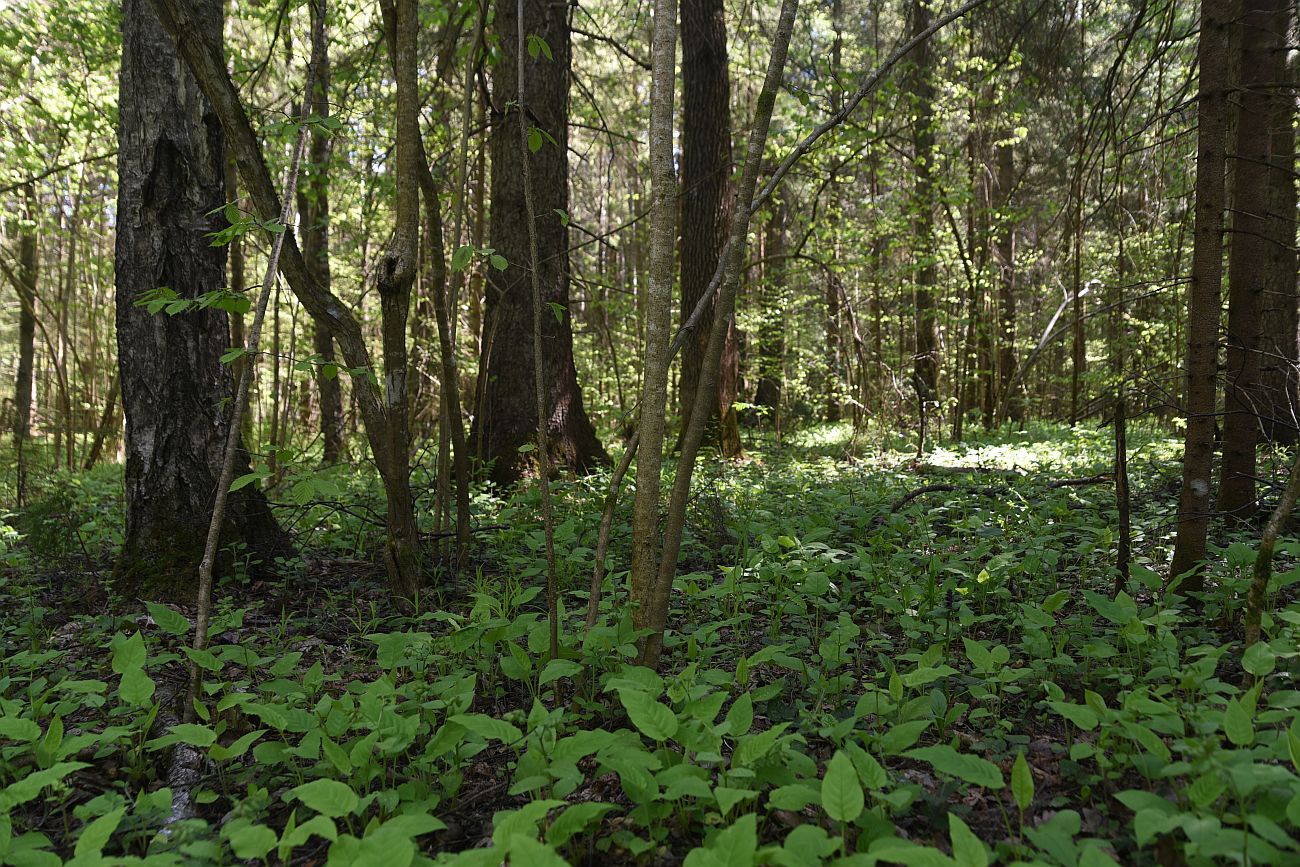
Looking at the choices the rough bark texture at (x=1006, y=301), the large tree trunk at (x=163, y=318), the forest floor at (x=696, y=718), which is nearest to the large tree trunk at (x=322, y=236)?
the large tree trunk at (x=163, y=318)

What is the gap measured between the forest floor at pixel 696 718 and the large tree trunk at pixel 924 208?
4780 millimetres

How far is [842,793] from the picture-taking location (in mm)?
1521

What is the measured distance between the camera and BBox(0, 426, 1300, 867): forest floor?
1537mm

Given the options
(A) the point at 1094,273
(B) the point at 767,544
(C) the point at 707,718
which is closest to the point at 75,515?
(B) the point at 767,544

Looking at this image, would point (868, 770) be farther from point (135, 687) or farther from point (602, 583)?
point (135, 687)

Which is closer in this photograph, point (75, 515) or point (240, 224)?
point (240, 224)

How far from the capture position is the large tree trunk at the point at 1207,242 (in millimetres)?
2773

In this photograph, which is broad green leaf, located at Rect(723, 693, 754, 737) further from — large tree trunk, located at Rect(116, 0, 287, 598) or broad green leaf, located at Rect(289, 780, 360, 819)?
large tree trunk, located at Rect(116, 0, 287, 598)

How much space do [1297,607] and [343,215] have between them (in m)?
11.2

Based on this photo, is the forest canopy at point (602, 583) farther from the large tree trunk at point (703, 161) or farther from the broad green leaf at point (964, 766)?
the large tree trunk at point (703, 161)

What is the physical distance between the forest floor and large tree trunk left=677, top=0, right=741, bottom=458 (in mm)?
4241

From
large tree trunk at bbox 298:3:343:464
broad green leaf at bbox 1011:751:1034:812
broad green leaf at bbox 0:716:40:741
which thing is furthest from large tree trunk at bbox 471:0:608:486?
broad green leaf at bbox 1011:751:1034:812

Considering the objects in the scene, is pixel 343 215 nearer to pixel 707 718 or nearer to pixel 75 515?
pixel 75 515

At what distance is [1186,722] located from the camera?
185 cm
